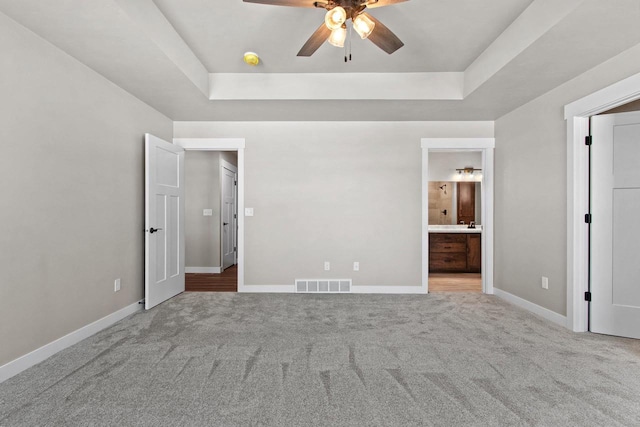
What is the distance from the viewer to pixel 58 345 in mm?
2443

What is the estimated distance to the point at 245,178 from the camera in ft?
14.1

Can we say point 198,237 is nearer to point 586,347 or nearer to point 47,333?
point 47,333

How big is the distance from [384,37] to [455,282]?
3979 millimetres

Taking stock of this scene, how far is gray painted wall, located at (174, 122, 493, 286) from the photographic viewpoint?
14.0 ft

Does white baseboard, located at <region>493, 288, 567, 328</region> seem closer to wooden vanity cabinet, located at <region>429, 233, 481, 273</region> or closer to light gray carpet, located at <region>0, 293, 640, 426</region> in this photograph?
light gray carpet, located at <region>0, 293, 640, 426</region>

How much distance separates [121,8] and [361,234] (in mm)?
3374

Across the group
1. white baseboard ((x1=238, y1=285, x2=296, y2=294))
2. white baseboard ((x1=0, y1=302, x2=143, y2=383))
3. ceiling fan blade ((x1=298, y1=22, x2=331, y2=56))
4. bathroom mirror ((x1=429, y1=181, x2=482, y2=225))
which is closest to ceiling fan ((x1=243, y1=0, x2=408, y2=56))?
ceiling fan blade ((x1=298, y1=22, x2=331, y2=56))

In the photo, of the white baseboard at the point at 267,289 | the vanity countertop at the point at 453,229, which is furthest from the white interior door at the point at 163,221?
the vanity countertop at the point at 453,229

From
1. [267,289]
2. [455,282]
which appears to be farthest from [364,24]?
[455,282]

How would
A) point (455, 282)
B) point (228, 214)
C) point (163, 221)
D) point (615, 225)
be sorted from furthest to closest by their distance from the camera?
point (228, 214)
point (455, 282)
point (163, 221)
point (615, 225)

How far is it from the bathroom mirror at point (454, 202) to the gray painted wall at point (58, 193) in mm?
5101

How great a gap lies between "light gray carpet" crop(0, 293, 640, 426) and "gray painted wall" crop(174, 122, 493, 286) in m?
1.12

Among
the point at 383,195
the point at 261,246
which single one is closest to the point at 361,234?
the point at 383,195

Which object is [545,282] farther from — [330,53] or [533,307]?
[330,53]
